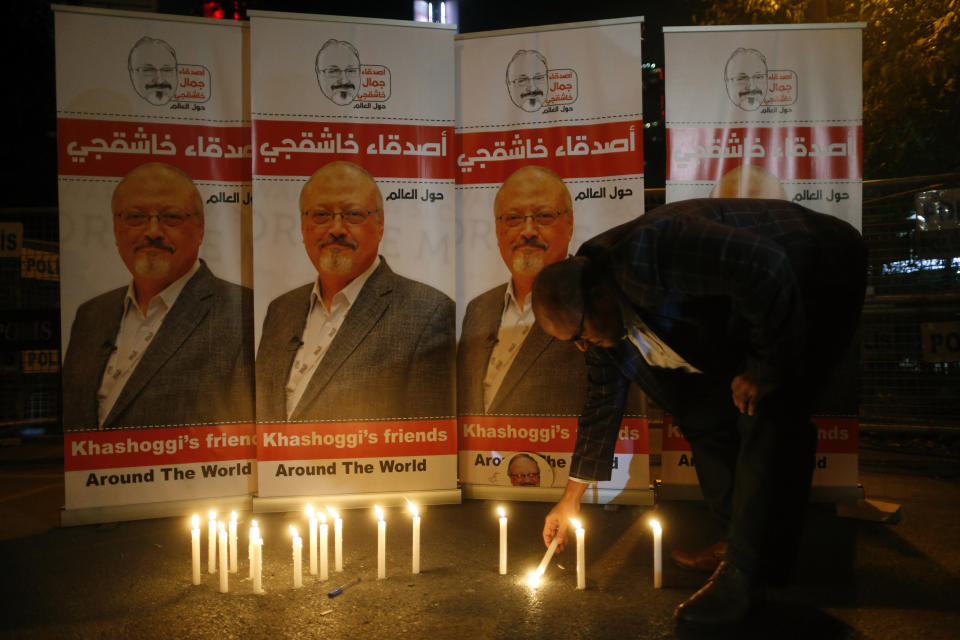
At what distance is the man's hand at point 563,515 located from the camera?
2.96 m

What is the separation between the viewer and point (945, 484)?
4828 millimetres

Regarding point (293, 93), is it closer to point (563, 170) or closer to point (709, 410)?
point (563, 170)

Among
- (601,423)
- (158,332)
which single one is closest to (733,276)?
(601,423)

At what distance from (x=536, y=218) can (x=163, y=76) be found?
2.55 metres

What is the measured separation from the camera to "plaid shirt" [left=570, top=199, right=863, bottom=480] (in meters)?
2.23

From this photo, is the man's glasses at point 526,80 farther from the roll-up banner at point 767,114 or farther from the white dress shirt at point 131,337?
the white dress shirt at point 131,337

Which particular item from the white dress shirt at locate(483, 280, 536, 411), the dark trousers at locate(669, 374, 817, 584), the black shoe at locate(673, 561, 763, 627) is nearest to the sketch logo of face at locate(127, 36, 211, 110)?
the white dress shirt at locate(483, 280, 536, 411)

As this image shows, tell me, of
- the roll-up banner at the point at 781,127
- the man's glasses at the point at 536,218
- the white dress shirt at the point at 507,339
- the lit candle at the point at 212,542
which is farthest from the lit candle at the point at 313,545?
the roll-up banner at the point at 781,127

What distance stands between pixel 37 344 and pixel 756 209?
703cm

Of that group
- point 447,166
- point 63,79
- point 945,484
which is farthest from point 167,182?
point 945,484

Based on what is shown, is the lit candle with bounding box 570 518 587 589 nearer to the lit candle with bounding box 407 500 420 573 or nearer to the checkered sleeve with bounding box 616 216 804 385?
the lit candle with bounding box 407 500 420 573

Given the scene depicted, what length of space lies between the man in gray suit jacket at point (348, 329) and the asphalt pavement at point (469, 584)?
74 centimetres

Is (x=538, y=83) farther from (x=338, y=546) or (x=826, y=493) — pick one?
(x=826, y=493)

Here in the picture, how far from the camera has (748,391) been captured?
2.39 meters
